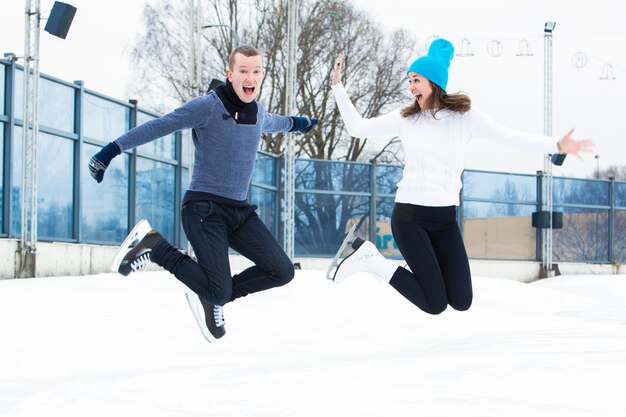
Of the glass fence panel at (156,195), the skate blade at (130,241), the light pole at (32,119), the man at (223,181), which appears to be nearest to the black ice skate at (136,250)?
the skate blade at (130,241)

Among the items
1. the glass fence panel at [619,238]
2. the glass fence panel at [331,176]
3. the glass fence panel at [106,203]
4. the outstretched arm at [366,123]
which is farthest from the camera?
the glass fence panel at [619,238]

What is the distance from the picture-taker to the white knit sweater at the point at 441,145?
543cm

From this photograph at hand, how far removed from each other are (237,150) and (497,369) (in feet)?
6.46

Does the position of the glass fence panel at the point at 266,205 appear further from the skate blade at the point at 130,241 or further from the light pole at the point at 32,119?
the skate blade at the point at 130,241

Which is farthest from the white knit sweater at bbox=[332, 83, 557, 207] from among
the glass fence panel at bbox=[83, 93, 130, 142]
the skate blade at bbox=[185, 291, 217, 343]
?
the glass fence panel at bbox=[83, 93, 130, 142]

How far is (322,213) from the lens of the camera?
20156 millimetres

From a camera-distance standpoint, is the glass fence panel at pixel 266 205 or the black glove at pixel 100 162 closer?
the black glove at pixel 100 162

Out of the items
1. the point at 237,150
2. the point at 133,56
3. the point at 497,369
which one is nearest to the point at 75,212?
the point at 237,150

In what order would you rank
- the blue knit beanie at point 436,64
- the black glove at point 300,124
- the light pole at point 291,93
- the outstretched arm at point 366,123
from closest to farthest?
the blue knit beanie at point 436,64
the outstretched arm at point 366,123
the black glove at point 300,124
the light pole at point 291,93

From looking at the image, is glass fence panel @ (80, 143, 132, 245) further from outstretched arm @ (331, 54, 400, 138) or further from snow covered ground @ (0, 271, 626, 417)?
outstretched arm @ (331, 54, 400, 138)

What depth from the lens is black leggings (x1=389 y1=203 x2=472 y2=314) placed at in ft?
18.1

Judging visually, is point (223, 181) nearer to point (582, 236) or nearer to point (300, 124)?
point (300, 124)

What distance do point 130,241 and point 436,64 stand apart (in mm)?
2181

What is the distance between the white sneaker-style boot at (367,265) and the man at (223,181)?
1.13 feet
